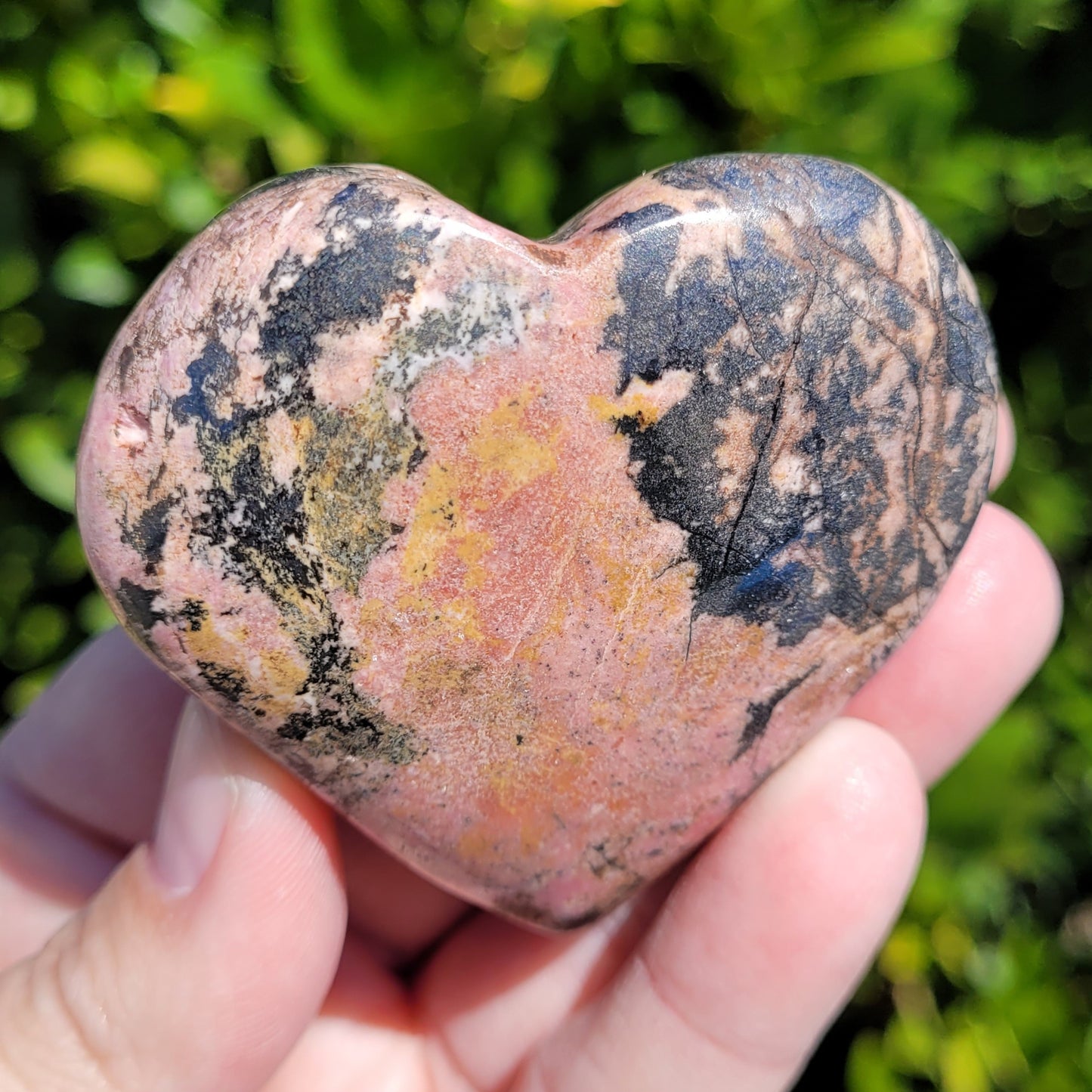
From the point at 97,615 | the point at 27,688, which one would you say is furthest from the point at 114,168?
the point at 27,688

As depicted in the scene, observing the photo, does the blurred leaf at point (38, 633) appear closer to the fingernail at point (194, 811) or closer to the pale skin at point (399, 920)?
the pale skin at point (399, 920)

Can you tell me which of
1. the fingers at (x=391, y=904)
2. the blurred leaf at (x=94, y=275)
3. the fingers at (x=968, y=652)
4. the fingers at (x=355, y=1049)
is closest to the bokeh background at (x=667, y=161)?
the blurred leaf at (x=94, y=275)

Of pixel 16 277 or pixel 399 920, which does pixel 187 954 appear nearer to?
pixel 399 920

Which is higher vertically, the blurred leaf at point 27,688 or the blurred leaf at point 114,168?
the blurred leaf at point 114,168

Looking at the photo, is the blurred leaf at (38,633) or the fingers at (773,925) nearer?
the fingers at (773,925)

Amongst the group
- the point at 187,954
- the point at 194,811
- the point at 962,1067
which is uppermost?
the point at 194,811

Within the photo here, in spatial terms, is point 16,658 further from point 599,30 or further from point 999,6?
point 999,6

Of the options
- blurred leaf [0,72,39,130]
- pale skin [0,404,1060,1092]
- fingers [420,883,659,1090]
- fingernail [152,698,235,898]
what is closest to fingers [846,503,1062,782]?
pale skin [0,404,1060,1092]
